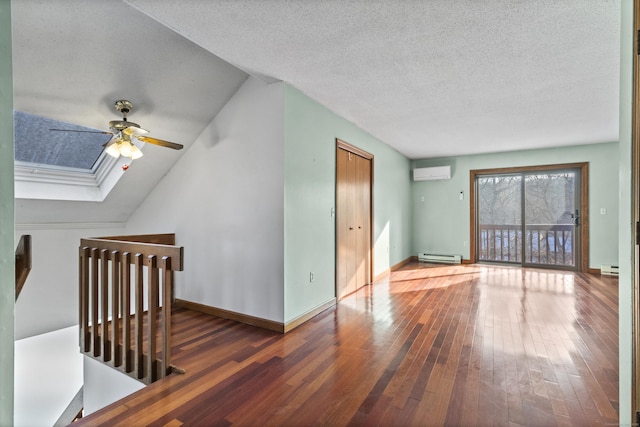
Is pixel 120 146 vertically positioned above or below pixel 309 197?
above

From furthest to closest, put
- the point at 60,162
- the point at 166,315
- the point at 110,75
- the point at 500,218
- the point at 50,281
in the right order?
the point at 500,218 → the point at 50,281 → the point at 60,162 → the point at 110,75 → the point at 166,315

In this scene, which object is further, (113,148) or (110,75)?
(113,148)

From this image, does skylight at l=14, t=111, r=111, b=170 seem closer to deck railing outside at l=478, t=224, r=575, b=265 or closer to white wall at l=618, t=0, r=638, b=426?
white wall at l=618, t=0, r=638, b=426

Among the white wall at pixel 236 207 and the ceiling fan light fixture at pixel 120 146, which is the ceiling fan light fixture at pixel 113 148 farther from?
the white wall at pixel 236 207

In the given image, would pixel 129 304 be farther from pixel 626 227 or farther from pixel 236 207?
pixel 626 227

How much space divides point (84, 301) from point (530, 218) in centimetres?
711

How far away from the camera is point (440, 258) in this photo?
651 cm

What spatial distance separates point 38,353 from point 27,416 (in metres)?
0.88

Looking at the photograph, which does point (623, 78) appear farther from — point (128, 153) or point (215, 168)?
point (128, 153)

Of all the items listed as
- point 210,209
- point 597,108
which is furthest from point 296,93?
point 597,108

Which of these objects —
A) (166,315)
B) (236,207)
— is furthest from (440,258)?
(166,315)

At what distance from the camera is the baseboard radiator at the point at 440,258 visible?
20.9 ft

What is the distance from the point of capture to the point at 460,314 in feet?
10.7

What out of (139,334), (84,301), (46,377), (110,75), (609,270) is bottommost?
(46,377)
